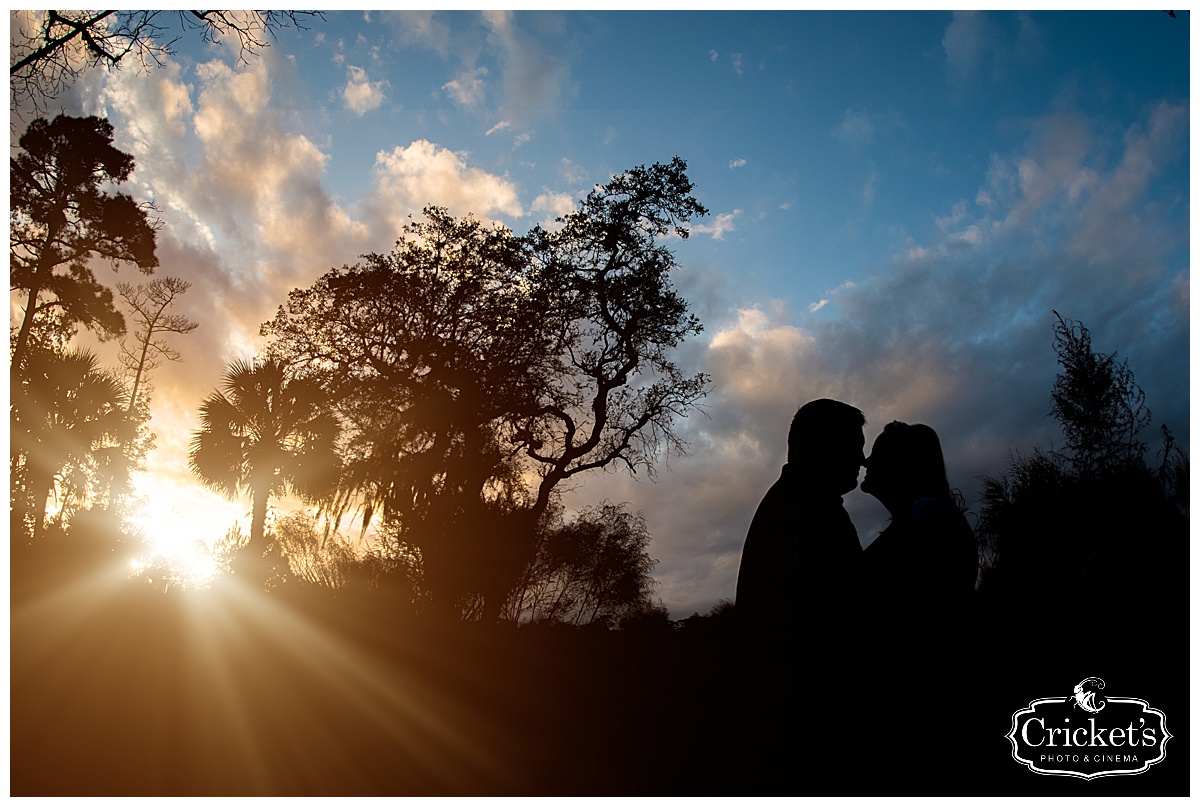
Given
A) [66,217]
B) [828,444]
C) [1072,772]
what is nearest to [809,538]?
[828,444]

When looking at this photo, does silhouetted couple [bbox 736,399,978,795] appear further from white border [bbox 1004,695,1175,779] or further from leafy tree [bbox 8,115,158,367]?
leafy tree [bbox 8,115,158,367]

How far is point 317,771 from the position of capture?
5.10 metres

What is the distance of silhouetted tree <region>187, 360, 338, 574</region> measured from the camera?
15438mm

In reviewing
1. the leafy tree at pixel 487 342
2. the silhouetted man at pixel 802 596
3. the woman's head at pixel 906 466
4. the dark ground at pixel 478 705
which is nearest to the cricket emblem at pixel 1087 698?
the dark ground at pixel 478 705

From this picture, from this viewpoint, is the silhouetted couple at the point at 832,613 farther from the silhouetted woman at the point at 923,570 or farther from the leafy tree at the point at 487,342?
the leafy tree at the point at 487,342

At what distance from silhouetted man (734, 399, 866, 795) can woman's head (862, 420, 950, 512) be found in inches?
19.0

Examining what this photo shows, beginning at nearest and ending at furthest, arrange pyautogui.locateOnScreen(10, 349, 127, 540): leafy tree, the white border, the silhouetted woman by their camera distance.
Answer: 1. the silhouetted woman
2. the white border
3. pyautogui.locateOnScreen(10, 349, 127, 540): leafy tree

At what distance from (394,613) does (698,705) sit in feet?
13.1

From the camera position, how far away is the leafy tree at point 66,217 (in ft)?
43.3

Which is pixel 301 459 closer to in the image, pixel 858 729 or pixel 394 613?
pixel 394 613

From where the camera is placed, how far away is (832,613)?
204 cm

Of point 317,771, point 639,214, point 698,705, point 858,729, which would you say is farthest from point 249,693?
point 639,214

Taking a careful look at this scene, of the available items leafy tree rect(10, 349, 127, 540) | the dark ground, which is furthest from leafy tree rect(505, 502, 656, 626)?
leafy tree rect(10, 349, 127, 540)

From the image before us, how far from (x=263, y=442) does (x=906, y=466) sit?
55.9 feet
